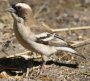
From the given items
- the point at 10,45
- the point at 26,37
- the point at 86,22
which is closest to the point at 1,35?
the point at 10,45

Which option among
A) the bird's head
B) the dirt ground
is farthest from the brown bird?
the dirt ground

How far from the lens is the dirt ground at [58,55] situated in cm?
816

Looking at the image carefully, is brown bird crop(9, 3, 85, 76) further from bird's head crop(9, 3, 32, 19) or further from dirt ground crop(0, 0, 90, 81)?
dirt ground crop(0, 0, 90, 81)

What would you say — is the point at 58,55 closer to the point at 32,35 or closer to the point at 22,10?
the point at 32,35

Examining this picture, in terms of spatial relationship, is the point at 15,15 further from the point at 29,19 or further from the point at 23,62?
the point at 23,62

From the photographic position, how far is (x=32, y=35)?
798 centimetres

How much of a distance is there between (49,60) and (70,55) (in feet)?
1.58

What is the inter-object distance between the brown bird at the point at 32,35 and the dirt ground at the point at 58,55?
372 mm

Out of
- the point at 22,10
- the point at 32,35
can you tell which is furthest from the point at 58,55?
the point at 22,10

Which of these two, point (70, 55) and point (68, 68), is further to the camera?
point (70, 55)

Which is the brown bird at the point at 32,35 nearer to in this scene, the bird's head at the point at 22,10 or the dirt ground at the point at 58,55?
the bird's head at the point at 22,10

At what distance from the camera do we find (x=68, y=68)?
852cm

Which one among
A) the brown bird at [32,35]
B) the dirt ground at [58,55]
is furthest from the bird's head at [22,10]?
the dirt ground at [58,55]

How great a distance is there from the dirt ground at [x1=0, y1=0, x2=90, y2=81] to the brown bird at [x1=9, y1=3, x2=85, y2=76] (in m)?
0.37
